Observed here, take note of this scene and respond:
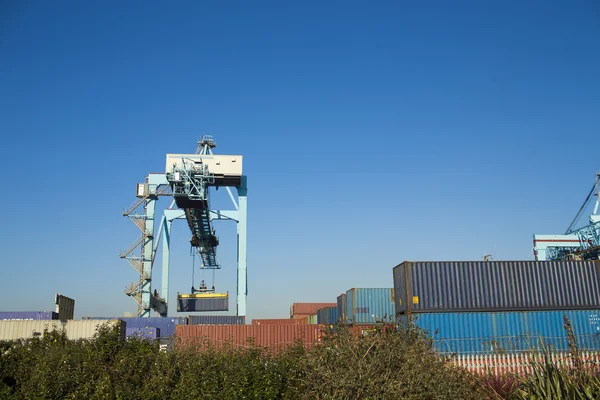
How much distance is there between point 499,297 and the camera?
2205cm

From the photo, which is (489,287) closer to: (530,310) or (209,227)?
(530,310)

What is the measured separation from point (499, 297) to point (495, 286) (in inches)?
20.4

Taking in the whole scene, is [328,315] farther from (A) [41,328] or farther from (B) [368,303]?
(A) [41,328]

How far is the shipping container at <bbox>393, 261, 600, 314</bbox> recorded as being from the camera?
71.1ft

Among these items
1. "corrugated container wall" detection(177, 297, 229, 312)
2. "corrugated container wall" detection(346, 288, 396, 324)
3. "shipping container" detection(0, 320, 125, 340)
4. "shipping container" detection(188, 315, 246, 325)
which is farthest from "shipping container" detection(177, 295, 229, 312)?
"shipping container" detection(0, 320, 125, 340)

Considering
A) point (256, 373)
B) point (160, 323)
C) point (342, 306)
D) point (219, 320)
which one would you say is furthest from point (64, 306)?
point (256, 373)

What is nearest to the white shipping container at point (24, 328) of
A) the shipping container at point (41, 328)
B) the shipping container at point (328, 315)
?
the shipping container at point (41, 328)

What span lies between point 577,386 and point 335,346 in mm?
4094

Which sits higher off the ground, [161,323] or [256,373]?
[161,323]

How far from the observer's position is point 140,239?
43500 millimetres

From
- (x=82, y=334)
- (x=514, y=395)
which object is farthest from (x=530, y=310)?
(x=82, y=334)

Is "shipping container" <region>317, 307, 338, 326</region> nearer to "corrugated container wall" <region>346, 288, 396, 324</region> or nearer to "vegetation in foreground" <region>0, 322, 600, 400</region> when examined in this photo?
"corrugated container wall" <region>346, 288, 396, 324</region>

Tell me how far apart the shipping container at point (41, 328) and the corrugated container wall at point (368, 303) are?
45.2ft

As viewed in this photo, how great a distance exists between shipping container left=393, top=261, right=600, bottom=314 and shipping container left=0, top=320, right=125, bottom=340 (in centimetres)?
1362
